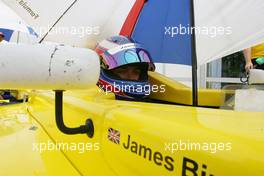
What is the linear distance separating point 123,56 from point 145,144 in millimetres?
902

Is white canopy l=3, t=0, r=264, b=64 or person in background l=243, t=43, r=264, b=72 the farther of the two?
person in background l=243, t=43, r=264, b=72

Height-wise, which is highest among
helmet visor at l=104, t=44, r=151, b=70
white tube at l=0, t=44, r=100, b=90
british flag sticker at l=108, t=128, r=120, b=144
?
helmet visor at l=104, t=44, r=151, b=70

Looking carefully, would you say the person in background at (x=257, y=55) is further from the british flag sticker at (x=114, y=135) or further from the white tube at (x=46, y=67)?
the white tube at (x=46, y=67)

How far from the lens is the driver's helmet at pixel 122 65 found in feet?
5.07

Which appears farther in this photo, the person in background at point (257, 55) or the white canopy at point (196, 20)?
the person in background at point (257, 55)

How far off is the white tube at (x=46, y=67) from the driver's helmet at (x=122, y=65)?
0.76 meters

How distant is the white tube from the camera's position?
0.71 m

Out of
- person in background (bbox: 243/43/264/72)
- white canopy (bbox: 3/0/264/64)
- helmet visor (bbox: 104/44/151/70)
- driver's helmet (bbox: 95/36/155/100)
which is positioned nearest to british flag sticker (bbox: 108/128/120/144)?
driver's helmet (bbox: 95/36/155/100)

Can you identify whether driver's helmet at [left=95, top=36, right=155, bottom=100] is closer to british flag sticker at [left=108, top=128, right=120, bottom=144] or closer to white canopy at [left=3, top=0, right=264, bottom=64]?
white canopy at [left=3, top=0, right=264, bottom=64]

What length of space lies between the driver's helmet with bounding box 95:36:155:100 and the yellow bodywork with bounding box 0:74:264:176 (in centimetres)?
11

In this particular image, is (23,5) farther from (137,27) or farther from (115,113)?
(115,113)

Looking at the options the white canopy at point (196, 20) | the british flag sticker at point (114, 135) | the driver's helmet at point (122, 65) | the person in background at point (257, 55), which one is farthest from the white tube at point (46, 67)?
the person in background at point (257, 55)

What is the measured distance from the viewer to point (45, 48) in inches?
29.5

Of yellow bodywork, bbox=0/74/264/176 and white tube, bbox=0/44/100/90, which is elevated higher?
white tube, bbox=0/44/100/90
